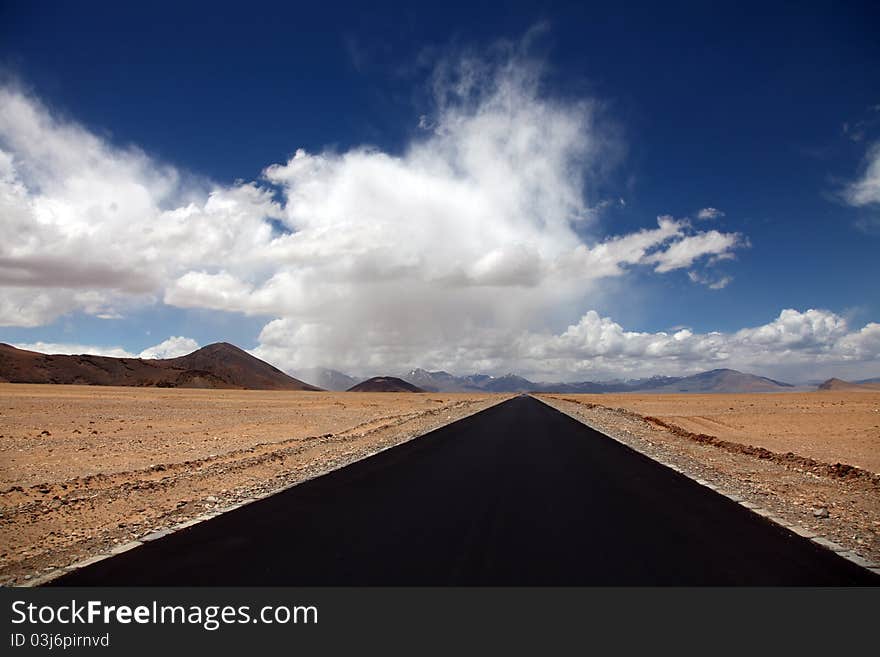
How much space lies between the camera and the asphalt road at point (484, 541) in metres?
6.60

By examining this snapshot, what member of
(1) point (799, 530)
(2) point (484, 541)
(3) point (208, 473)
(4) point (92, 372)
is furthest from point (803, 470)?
(4) point (92, 372)

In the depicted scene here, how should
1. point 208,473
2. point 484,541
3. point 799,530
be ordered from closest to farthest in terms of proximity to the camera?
point 484,541, point 799,530, point 208,473

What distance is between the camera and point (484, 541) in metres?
8.02

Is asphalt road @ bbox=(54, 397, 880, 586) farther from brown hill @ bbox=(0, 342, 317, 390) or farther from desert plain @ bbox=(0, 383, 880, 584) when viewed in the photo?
A: brown hill @ bbox=(0, 342, 317, 390)

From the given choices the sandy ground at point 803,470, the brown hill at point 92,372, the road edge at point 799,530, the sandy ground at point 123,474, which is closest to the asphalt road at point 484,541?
the road edge at point 799,530

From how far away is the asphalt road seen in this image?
660cm

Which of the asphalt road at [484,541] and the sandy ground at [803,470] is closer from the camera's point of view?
the asphalt road at [484,541]

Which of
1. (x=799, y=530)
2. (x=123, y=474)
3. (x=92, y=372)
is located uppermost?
(x=92, y=372)

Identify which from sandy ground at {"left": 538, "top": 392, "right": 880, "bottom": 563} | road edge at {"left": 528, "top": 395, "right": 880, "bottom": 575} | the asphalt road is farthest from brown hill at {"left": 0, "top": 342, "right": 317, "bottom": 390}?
road edge at {"left": 528, "top": 395, "right": 880, "bottom": 575}

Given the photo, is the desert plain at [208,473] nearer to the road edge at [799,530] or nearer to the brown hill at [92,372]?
the road edge at [799,530]

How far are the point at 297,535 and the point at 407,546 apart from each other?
1756mm

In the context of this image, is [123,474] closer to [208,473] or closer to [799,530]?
[208,473]
